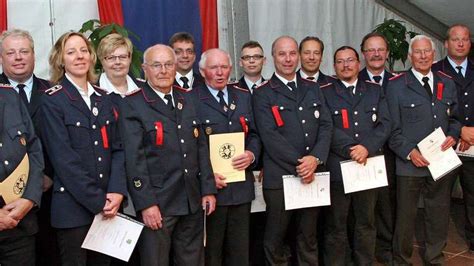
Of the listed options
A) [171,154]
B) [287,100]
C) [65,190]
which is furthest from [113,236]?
[287,100]

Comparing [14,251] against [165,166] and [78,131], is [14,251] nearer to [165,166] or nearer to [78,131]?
[78,131]

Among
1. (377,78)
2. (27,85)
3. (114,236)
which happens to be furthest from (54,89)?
(377,78)

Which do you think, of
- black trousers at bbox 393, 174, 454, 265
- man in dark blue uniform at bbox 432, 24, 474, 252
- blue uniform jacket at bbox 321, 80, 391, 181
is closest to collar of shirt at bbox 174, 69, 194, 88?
blue uniform jacket at bbox 321, 80, 391, 181

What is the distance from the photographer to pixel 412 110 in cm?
392

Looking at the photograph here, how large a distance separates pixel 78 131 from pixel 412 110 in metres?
2.28

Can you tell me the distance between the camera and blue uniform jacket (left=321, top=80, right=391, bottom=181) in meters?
3.76

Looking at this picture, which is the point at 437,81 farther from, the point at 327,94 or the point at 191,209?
the point at 191,209

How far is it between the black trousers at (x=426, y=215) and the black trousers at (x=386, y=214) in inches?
7.6

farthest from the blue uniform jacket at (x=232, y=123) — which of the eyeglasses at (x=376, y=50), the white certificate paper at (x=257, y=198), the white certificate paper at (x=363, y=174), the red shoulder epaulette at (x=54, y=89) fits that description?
the eyeglasses at (x=376, y=50)

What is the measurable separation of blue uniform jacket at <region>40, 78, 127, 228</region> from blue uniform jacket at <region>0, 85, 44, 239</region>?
0.08 meters

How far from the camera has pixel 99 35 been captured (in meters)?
4.34

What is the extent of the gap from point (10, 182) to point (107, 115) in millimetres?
602

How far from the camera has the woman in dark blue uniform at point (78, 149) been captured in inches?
110

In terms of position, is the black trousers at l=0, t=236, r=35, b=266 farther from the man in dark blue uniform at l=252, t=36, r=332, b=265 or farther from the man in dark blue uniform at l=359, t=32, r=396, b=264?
the man in dark blue uniform at l=359, t=32, r=396, b=264
